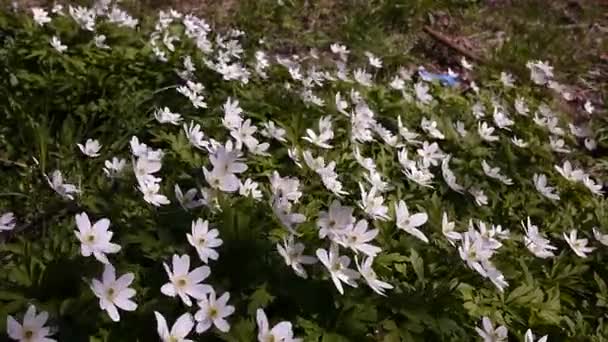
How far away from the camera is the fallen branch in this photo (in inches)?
192

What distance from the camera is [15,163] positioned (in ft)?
9.89

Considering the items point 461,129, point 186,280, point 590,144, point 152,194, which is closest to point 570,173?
point 461,129

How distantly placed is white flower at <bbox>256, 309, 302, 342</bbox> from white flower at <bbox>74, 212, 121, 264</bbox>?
0.39 m

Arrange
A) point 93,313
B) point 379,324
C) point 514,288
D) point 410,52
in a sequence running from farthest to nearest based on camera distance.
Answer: point 410,52, point 514,288, point 379,324, point 93,313

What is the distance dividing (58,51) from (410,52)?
7.62 ft

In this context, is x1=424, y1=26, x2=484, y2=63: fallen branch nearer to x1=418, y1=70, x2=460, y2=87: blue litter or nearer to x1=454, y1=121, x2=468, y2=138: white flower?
x1=418, y1=70, x2=460, y2=87: blue litter

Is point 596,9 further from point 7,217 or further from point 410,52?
point 7,217

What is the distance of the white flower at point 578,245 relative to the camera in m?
2.88

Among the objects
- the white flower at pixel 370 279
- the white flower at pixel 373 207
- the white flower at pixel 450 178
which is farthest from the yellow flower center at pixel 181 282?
the white flower at pixel 450 178

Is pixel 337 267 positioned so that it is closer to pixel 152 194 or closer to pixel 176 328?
pixel 176 328

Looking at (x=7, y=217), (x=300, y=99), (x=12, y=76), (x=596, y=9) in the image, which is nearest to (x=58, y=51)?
(x=12, y=76)

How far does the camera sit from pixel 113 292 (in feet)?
5.75

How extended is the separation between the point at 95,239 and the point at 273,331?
0.50m

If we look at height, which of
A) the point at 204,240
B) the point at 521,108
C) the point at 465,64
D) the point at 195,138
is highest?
the point at 204,240
